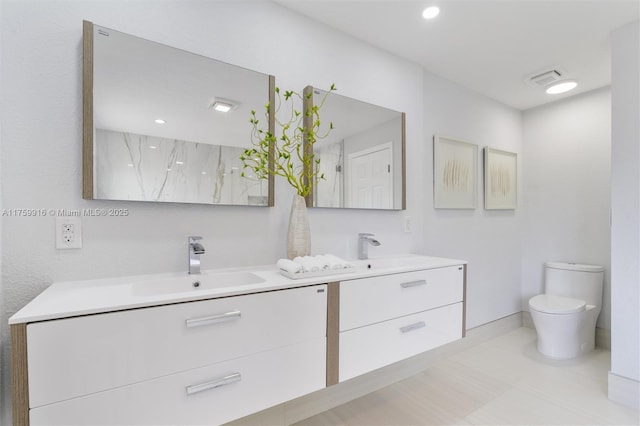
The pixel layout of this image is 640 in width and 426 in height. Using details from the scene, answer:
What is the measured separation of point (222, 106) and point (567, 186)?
333 cm

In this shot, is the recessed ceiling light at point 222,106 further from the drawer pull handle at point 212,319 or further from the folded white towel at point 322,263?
the drawer pull handle at point 212,319

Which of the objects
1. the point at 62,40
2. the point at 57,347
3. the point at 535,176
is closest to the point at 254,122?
the point at 62,40

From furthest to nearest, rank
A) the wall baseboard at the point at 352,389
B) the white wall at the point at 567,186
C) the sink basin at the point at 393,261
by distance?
1. the white wall at the point at 567,186
2. the sink basin at the point at 393,261
3. the wall baseboard at the point at 352,389

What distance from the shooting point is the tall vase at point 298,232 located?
1557mm

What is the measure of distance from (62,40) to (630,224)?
3138 millimetres

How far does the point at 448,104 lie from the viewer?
2.67 m

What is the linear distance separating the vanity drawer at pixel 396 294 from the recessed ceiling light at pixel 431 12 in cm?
148

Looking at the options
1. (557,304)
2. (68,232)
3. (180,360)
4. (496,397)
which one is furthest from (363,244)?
(557,304)

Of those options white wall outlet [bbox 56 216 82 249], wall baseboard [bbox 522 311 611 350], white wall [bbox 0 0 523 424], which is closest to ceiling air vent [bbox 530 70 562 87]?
white wall [bbox 0 0 523 424]

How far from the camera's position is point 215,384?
1047mm

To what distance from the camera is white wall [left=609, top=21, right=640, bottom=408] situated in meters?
1.90

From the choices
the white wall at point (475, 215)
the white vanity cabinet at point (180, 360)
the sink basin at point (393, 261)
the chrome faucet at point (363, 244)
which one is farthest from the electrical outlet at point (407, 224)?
the white vanity cabinet at point (180, 360)

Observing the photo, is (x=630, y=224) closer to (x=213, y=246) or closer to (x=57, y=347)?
(x=213, y=246)

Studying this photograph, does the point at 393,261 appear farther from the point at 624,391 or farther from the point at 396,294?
the point at 624,391
